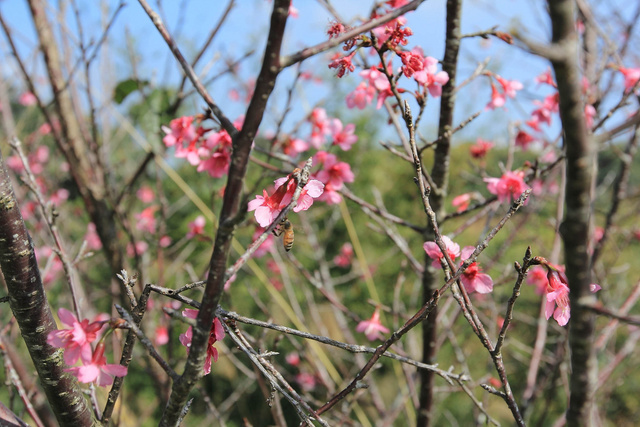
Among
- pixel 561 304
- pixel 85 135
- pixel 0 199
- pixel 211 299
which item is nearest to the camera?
pixel 211 299

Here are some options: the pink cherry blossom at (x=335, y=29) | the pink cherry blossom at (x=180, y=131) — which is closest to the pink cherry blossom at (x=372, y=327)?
the pink cherry blossom at (x=180, y=131)

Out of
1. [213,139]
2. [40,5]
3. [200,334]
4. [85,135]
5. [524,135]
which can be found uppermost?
[40,5]

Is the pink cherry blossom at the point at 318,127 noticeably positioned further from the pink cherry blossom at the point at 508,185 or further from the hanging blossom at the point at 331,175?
the pink cherry blossom at the point at 508,185

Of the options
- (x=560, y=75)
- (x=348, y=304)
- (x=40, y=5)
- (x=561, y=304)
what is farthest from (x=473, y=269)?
(x=348, y=304)

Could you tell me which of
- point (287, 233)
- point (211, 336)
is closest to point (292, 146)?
point (287, 233)

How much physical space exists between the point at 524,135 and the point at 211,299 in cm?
188

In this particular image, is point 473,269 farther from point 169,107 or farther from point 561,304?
point 169,107

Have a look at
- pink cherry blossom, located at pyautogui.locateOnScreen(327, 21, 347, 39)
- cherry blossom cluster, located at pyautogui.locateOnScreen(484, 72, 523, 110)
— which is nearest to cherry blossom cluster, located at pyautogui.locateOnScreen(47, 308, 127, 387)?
pink cherry blossom, located at pyautogui.locateOnScreen(327, 21, 347, 39)

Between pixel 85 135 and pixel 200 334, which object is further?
pixel 85 135

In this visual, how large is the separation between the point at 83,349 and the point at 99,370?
0.14ft

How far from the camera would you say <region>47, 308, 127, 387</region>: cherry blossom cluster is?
70 cm

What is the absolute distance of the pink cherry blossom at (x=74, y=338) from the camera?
2.28 ft

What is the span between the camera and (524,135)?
6.84 ft

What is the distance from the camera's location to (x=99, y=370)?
0.71 m
